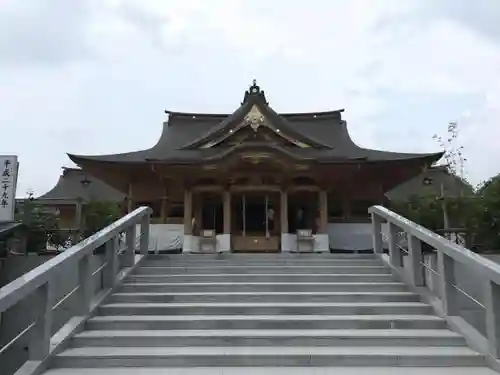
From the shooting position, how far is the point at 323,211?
45.8 ft

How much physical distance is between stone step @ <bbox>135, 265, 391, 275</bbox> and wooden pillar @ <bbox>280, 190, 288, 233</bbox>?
685 cm

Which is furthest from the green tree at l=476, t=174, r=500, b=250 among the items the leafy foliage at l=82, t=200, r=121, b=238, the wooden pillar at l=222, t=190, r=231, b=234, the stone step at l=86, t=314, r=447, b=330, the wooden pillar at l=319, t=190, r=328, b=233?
the leafy foliage at l=82, t=200, r=121, b=238

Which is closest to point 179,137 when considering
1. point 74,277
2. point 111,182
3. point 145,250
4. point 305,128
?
point 111,182

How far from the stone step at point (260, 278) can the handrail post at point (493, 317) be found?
7.32 feet

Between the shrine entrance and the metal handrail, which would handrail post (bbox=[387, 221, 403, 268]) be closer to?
the metal handrail

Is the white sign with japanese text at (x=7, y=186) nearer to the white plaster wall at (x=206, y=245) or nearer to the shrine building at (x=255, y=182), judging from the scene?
the shrine building at (x=255, y=182)

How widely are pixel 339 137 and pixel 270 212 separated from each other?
5877mm

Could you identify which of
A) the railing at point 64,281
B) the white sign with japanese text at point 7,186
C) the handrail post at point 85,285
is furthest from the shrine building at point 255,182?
the handrail post at point 85,285

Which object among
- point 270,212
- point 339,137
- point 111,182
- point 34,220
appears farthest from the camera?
point 339,137

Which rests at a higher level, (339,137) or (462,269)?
(339,137)

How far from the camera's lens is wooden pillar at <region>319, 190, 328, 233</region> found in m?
13.8

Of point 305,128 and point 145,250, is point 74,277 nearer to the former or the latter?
point 145,250

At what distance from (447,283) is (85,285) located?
3.72m

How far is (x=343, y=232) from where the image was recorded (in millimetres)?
14281
